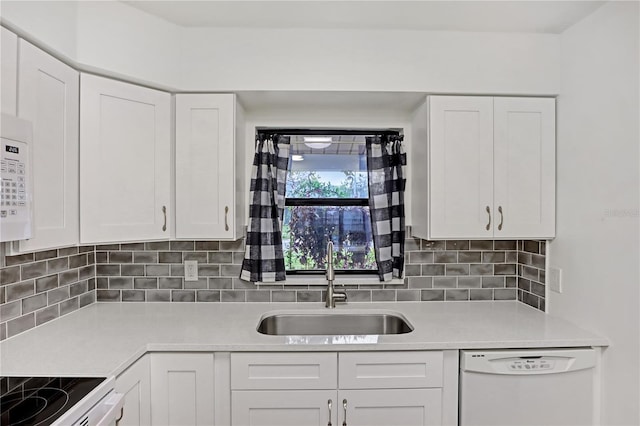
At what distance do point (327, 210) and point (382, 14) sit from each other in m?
1.13

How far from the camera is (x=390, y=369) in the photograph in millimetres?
1590

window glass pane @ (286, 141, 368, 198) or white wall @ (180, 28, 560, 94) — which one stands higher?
white wall @ (180, 28, 560, 94)

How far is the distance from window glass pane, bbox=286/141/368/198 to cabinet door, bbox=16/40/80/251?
1.15 m

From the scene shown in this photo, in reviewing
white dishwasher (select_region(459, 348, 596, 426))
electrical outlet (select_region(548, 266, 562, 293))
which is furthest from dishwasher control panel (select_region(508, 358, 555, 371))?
electrical outlet (select_region(548, 266, 562, 293))

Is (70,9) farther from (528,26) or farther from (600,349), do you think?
(600,349)

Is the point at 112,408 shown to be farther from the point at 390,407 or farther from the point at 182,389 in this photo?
the point at 390,407

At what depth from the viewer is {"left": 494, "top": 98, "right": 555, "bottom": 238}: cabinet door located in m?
1.89

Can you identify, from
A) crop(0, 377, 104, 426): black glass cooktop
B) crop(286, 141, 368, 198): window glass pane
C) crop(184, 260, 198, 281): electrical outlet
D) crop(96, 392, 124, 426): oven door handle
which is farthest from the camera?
crop(286, 141, 368, 198): window glass pane

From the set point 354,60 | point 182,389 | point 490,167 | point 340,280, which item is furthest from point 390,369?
point 354,60

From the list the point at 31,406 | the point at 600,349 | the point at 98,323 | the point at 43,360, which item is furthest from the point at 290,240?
the point at 600,349

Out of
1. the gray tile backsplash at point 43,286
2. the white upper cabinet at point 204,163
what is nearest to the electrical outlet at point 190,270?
the white upper cabinet at point 204,163

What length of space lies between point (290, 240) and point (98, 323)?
1102mm

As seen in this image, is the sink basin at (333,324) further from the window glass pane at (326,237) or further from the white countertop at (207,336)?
the window glass pane at (326,237)

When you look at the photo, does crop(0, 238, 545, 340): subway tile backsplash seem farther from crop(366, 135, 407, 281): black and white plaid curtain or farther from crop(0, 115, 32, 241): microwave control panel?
crop(0, 115, 32, 241): microwave control panel
